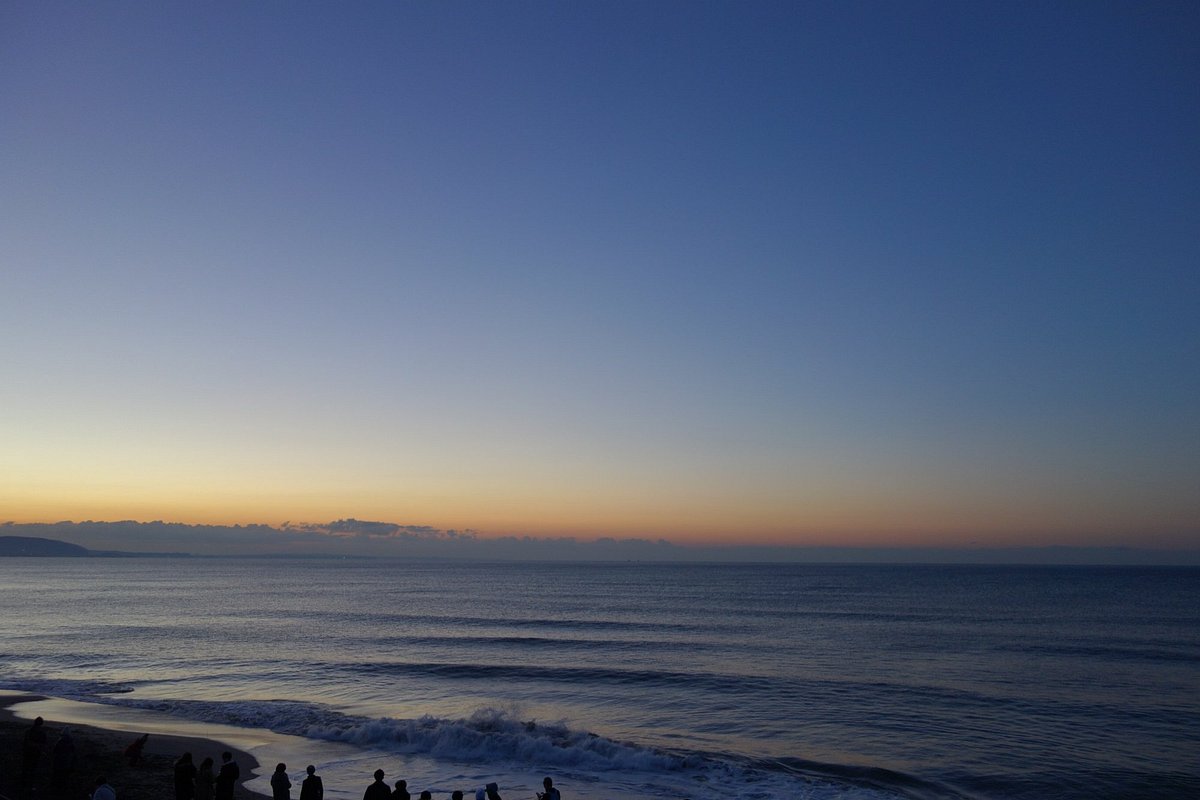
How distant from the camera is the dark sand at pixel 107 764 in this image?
56.9ft

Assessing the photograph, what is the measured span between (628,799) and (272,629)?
4740cm

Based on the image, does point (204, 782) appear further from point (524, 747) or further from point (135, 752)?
point (524, 747)

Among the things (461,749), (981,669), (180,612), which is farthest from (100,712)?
(180,612)

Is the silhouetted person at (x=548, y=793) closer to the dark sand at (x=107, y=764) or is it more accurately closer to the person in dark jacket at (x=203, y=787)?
the person in dark jacket at (x=203, y=787)

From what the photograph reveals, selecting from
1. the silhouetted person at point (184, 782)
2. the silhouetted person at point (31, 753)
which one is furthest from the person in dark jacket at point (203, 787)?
the silhouetted person at point (31, 753)

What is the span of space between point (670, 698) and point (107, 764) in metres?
19.9

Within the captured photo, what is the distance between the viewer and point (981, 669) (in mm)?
37969

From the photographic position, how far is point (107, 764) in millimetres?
19656

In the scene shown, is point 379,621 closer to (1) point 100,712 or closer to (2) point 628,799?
(1) point 100,712

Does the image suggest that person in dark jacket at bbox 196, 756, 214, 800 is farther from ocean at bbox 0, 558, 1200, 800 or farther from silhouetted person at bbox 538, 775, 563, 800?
silhouetted person at bbox 538, 775, 563, 800

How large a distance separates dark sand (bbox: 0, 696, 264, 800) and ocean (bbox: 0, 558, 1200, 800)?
1.67 meters

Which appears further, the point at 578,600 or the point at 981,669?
the point at 578,600

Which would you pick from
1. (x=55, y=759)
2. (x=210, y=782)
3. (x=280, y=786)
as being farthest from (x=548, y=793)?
(x=55, y=759)

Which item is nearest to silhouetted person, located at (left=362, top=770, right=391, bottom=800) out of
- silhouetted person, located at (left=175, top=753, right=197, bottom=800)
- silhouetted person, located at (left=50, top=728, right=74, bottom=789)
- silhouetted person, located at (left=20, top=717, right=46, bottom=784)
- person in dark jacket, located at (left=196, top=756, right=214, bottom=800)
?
person in dark jacket, located at (left=196, top=756, right=214, bottom=800)
